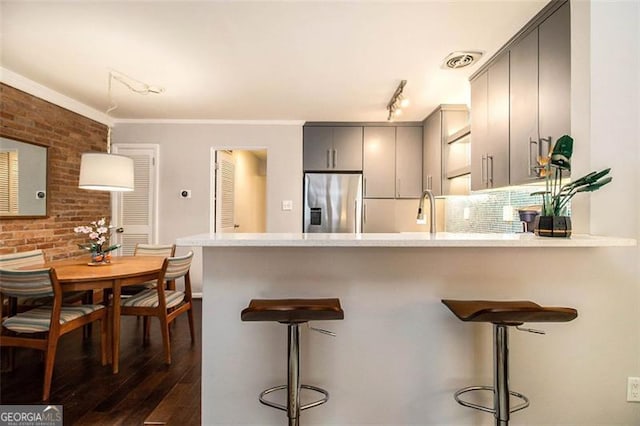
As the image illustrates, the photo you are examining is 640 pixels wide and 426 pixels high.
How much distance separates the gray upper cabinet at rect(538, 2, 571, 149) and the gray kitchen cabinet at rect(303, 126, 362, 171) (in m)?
2.47

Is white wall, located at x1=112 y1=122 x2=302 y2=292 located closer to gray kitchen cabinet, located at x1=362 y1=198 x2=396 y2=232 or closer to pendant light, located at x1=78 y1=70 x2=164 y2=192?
gray kitchen cabinet, located at x1=362 y1=198 x2=396 y2=232

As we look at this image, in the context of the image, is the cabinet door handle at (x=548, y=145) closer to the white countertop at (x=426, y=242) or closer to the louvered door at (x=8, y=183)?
the white countertop at (x=426, y=242)

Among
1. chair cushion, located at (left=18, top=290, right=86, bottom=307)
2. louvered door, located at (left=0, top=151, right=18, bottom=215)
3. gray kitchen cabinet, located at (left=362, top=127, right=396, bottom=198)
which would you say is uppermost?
gray kitchen cabinet, located at (left=362, top=127, right=396, bottom=198)

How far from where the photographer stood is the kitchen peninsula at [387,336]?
5.78 feet

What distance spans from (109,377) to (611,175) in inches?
131

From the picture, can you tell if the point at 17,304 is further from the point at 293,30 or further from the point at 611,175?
the point at 611,175

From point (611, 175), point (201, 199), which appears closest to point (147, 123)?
point (201, 199)

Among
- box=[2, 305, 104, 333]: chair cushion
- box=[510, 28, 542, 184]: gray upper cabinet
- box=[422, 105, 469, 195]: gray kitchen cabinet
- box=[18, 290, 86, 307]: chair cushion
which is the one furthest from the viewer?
box=[422, 105, 469, 195]: gray kitchen cabinet

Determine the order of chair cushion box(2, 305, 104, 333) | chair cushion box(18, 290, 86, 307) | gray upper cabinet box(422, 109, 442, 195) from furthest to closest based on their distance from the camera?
gray upper cabinet box(422, 109, 442, 195) → chair cushion box(18, 290, 86, 307) → chair cushion box(2, 305, 104, 333)

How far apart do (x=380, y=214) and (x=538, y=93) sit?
2483 mm

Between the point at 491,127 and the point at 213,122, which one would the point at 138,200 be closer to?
the point at 213,122

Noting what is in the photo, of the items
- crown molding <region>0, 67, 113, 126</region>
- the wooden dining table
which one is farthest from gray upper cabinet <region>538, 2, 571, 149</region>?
crown molding <region>0, 67, 113, 126</region>

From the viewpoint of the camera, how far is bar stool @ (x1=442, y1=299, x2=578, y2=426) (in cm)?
140

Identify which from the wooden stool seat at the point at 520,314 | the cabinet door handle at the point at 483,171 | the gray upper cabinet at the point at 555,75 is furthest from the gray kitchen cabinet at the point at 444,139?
the wooden stool seat at the point at 520,314
